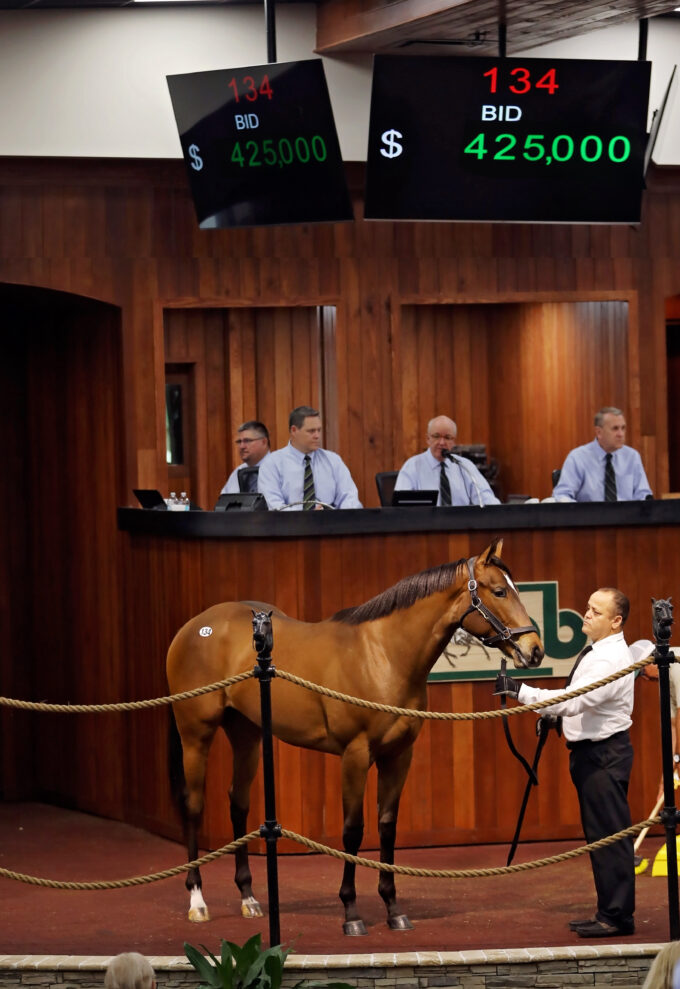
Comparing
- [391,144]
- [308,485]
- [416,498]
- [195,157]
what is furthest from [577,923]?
[195,157]

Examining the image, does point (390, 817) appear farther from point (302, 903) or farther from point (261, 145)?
point (261, 145)

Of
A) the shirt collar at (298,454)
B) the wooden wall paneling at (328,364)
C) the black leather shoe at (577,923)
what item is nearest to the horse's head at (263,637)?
the black leather shoe at (577,923)

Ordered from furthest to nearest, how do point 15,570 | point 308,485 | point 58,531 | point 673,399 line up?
point 673,399 < point 15,570 < point 58,531 < point 308,485

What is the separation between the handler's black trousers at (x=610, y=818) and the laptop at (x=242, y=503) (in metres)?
2.16

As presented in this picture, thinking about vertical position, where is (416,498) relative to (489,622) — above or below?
above

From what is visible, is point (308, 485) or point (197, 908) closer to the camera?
point (197, 908)

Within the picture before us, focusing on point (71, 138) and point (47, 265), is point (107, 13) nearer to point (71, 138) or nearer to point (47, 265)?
point (71, 138)

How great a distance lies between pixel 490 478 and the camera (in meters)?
10.8

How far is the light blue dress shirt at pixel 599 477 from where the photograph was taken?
8492 millimetres

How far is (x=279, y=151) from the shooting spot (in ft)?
25.0

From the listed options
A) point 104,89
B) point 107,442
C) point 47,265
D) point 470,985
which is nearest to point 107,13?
point 104,89

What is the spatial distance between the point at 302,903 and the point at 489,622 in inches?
56.3

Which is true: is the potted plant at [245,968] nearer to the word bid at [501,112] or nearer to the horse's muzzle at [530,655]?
the horse's muzzle at [530,655]

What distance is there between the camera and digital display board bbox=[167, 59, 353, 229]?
7.39 metres
